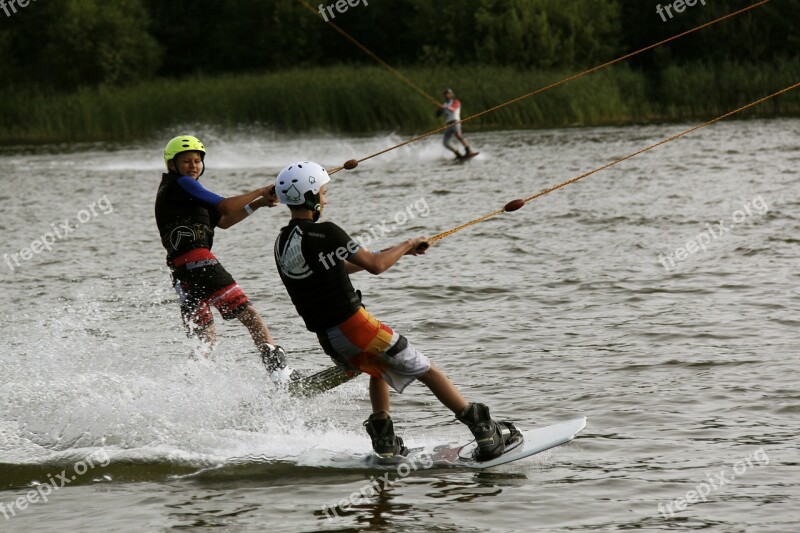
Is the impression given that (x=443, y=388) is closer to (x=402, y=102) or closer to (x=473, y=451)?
(x=473, y=451)

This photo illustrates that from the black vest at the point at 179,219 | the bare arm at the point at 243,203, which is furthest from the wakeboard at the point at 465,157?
the bare arm at the point at 243,203

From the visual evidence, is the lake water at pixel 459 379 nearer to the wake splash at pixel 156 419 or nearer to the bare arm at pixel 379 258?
the wake splash at pixel 156 419

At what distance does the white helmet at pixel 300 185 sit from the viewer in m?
6.94

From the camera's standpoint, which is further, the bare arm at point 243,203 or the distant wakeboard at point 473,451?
the bare arm at point 243,203

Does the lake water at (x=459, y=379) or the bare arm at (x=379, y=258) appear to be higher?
the bare arm at (x=379, y=258)

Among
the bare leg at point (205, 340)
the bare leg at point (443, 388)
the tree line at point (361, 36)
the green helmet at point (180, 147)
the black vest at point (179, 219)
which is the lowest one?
the bare leg at point (443, 388)

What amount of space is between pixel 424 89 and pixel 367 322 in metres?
35.8

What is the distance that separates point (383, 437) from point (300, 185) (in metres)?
1.64

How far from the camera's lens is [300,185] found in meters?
6.93

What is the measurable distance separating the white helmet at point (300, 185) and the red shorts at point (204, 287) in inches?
79.3

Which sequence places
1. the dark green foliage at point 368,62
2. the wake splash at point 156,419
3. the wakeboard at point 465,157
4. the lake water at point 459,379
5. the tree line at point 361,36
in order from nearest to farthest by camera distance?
1. the lake water at point 459,379
2. the wake splash at point 156,419
3. the wakeboard at point 465,157
4. the dark green foliage at point 368,62
5. the tree line at point 361,36

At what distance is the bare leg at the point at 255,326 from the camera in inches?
348

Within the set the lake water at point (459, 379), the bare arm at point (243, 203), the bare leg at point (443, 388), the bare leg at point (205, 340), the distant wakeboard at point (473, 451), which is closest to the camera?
the lake water at point (459, 379)

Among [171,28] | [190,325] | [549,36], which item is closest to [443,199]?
[190,325]
